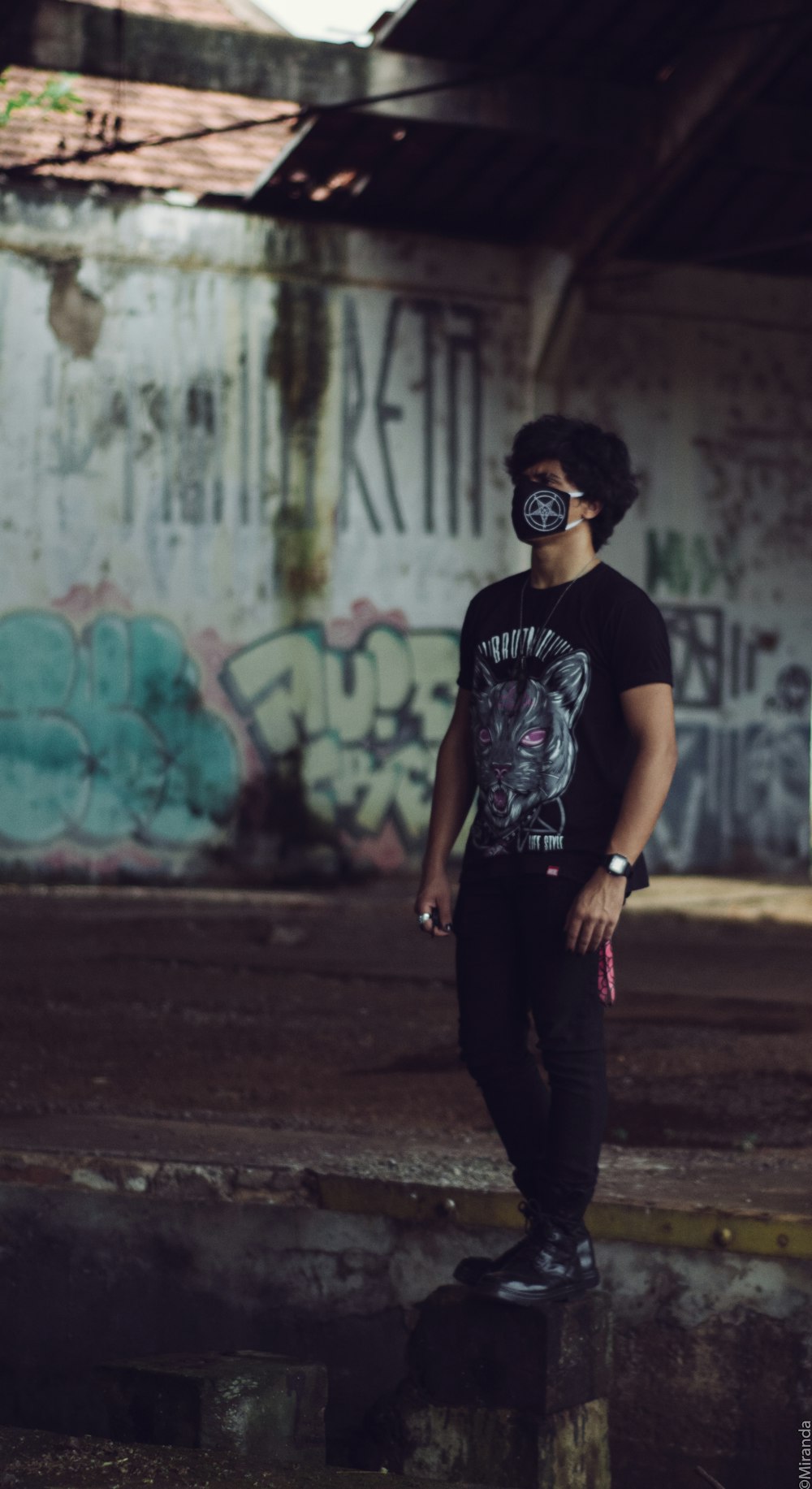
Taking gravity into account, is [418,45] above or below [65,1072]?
above

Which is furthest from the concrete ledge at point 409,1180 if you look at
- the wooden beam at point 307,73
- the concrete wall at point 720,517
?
the concrete wall at point 720,517

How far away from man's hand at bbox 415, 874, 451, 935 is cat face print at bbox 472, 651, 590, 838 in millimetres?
210

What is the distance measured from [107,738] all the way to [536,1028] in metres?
10.6

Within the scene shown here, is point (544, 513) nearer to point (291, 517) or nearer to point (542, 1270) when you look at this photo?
point (542, 1270)

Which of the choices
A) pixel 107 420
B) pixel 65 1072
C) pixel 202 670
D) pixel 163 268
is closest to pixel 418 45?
pixel 163 268

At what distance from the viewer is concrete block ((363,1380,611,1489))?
3279 mm

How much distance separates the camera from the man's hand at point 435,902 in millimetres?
3514

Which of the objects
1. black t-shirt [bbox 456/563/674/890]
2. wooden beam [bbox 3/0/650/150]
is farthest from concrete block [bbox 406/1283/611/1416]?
wooden beam [bbox 3/0/650/150]

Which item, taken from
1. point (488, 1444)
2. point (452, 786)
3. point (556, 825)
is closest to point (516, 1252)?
point (488, 1444)

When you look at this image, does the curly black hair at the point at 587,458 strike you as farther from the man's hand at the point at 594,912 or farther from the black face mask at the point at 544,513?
the man's hand at the point at 594,912

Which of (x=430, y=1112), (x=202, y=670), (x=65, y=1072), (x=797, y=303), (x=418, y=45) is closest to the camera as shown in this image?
(x=430, y=1112)

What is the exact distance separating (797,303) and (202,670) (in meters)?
6.70

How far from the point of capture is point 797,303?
53.3 ft

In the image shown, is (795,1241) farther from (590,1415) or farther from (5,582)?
(5,582)
